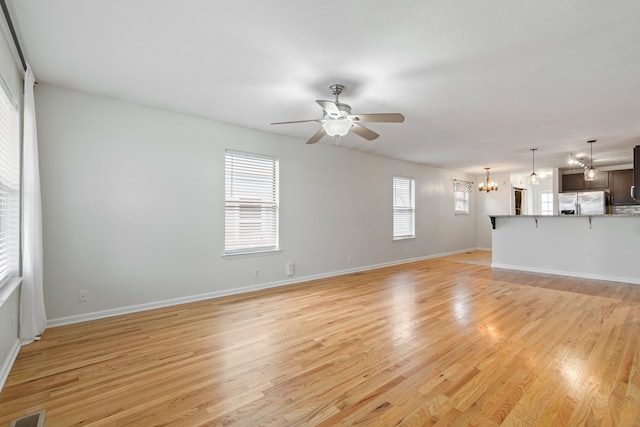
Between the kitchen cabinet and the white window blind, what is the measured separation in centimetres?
1097

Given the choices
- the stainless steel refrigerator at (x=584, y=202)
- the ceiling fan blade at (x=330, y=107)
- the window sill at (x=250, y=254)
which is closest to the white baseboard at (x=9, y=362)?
the window sill at (x=250, y=254)

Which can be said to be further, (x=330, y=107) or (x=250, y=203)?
(x=250, y=203)

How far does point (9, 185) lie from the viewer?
8.52 feet

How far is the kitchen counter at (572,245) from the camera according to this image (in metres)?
5.31

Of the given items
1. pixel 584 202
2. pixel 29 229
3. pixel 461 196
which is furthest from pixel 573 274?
pixel 29 229

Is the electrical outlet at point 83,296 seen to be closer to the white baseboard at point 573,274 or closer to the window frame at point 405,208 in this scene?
the window frame at point 405,208

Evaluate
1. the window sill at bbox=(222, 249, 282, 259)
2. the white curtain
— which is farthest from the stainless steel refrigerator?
the white curtain

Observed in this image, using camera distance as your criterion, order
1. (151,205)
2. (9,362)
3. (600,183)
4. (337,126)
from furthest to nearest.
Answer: (600,183) < (151,205) < (337,126) < (9,362)

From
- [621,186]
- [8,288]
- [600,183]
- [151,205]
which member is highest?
[600,183]

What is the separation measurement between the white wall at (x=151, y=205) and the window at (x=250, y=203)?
0.43 feet

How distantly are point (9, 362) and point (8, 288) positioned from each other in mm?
582

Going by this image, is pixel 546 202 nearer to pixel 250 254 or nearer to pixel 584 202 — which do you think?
pixel 584 202

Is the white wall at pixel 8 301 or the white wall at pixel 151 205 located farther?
the white wall at pixel 151 205

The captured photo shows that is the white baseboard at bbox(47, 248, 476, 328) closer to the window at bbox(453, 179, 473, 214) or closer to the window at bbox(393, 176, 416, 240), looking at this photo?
the window at bbox(393, 176, 416, 240)
